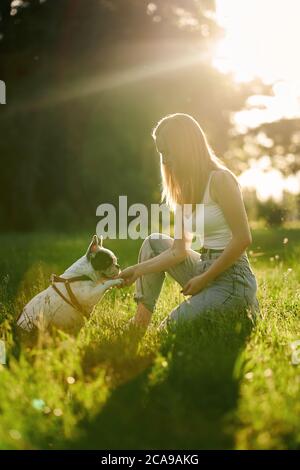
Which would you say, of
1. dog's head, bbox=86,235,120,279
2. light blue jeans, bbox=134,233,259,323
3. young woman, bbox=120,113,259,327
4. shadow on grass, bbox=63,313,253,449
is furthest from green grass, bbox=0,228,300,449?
dog's head, bbox=86,235,120,279

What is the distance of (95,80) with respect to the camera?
21.2m

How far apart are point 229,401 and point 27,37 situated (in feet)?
62.3

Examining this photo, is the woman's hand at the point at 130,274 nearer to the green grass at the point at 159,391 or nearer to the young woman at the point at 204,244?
the young woman at the point at 204,244

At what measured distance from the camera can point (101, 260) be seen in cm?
513

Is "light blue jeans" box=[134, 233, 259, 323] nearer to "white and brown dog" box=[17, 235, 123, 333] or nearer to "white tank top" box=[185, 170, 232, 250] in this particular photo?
"white tank top" box=[185, 170, 232, 250]

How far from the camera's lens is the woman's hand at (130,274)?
204 inches

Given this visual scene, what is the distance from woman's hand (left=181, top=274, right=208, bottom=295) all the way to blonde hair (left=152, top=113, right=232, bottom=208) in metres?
0.70

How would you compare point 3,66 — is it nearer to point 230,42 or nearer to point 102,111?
point 102,111

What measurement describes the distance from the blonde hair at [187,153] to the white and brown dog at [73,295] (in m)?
0.90

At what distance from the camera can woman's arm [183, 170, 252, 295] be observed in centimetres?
474

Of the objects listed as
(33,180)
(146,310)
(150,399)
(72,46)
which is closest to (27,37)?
(72,46)

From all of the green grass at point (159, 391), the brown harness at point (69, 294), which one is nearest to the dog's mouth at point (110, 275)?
the brown harness at point (69, 294)

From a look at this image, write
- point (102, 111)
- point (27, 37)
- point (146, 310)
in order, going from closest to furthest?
point (146, 310) → point (27, 37) → point (102, 111)
